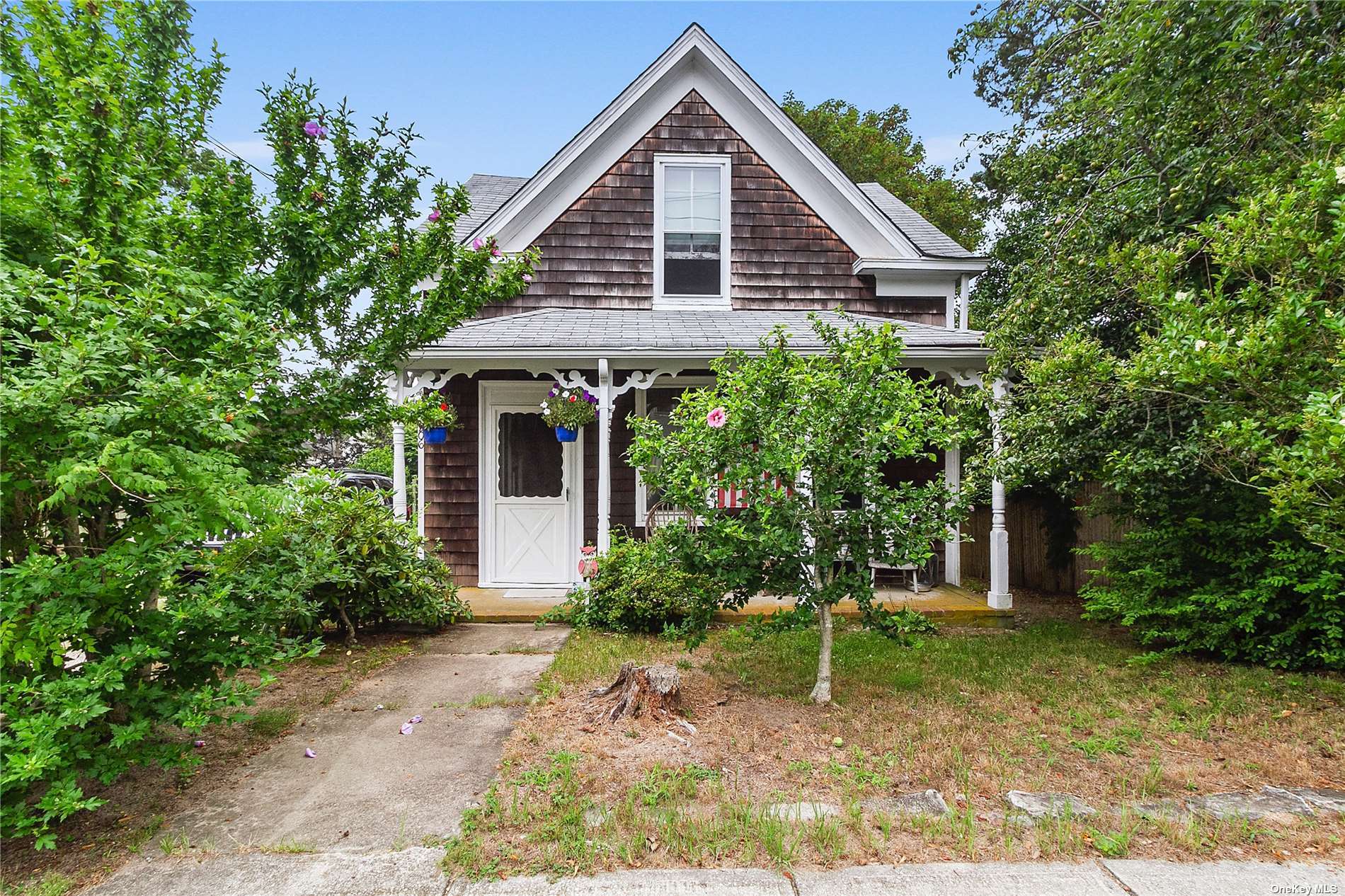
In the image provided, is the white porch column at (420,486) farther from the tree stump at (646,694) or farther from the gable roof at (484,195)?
the tree stump at (646,694)

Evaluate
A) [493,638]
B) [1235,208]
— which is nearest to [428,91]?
[493,638]

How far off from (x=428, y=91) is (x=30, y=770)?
32.9 ft

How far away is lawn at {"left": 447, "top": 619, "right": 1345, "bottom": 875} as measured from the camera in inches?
112

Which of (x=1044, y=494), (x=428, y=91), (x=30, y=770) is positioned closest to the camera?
(x=30, y=770)

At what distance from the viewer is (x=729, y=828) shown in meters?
2.92

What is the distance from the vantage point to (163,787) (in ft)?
11.3

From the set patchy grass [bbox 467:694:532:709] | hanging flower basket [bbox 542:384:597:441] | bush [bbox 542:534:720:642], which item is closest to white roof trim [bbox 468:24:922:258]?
hanging flower basket [bbox 542:384:597:441]

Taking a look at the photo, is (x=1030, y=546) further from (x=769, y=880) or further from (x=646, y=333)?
(x=769, y=880)

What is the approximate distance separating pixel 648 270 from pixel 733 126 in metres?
2.29

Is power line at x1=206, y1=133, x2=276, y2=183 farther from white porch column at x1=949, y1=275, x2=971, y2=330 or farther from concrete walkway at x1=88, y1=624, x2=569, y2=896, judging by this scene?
white porch column at x1=949, y1=275, x2=971, y2=330

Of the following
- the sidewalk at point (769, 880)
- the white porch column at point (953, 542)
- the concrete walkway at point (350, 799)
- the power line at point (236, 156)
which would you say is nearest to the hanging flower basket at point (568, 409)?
the concrete walkway at point (350, 799)

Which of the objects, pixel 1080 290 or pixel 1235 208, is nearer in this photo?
pixel 1235 208

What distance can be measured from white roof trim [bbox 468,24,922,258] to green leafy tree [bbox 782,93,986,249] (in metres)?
11.2

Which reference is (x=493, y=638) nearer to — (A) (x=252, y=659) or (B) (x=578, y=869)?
(A) (x=252, y=659)
